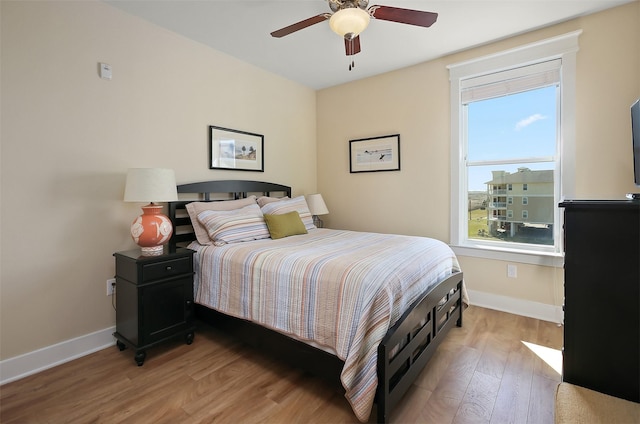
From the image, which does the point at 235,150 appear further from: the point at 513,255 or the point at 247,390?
the point at 513,255

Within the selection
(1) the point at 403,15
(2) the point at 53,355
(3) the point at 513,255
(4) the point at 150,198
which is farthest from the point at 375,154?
(2) the point at 53,355

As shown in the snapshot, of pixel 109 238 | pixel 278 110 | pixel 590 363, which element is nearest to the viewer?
pixel 590 363

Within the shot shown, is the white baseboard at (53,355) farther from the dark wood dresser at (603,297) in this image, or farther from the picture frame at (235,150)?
the dark wood dresser at (603,297)

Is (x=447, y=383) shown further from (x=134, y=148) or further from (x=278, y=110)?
(x=278, y=110)

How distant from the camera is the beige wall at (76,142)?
1.97m

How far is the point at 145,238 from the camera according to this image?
220 centimetres

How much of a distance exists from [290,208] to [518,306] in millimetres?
2486

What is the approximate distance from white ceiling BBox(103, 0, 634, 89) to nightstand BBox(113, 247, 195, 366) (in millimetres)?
1971

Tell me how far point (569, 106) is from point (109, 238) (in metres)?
4.07

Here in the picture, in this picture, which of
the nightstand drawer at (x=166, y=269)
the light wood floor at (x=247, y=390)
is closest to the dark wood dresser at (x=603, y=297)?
the light wood floor at (x=247, y=390)

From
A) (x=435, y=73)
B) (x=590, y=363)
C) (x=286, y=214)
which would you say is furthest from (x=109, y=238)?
(x=435, y=73)

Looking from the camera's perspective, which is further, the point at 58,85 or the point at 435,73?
the point at 435,73

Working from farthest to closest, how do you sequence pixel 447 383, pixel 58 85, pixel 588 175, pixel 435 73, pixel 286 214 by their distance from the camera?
pixel 435 73
pixel 286 214
pixel 588 175
pixel 58 85
pixel 447 383

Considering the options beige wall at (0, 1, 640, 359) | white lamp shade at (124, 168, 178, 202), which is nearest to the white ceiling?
beige wall at (0, 1, 640, 359)
